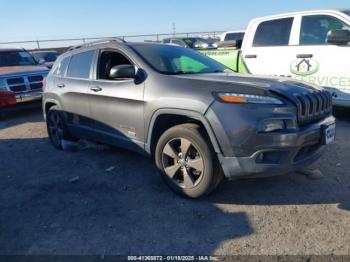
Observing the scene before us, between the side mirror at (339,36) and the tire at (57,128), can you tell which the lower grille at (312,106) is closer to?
the side mirror at (339,36)

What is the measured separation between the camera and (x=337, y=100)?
251 inches

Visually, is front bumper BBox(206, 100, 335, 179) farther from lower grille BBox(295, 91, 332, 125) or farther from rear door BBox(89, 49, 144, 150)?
rear door BBox(89, 49, 144, 150)

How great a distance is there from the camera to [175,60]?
4637 millimetres

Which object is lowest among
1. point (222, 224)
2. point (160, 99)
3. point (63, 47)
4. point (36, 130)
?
point (63, 47)

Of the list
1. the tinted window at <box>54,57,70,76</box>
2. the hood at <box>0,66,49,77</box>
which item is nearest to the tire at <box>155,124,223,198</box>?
the tinted window at <box>54,57,70,76</box>

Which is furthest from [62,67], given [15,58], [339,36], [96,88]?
[15,58]

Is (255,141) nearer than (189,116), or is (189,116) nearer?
(255,141)

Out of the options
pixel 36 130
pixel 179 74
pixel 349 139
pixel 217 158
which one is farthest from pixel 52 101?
pixel 349 139

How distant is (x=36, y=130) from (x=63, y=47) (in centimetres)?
2354

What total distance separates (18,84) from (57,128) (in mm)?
4031

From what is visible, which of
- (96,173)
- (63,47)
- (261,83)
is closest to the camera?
(261,83)

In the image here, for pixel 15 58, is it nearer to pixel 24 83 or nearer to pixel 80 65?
pixel 24 83

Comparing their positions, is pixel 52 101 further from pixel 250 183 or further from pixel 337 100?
pixel 337 100

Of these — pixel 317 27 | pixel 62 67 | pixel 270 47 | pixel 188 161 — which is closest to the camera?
pixel 188 161
